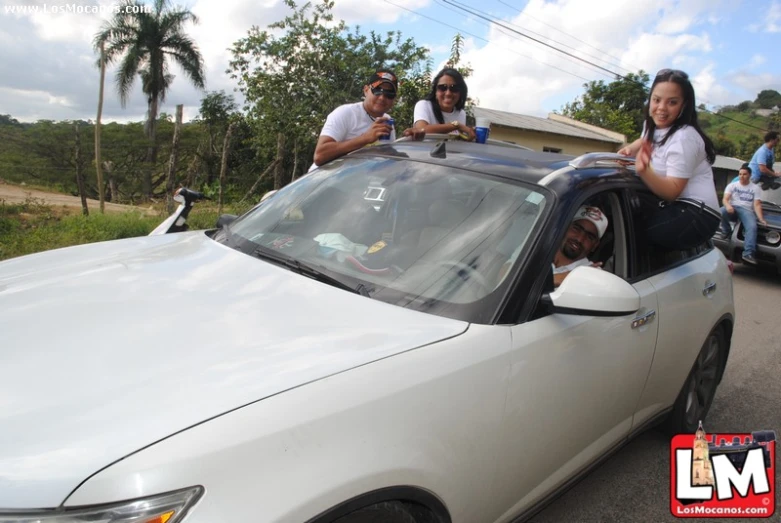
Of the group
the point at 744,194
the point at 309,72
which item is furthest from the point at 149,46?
the point at 744,194

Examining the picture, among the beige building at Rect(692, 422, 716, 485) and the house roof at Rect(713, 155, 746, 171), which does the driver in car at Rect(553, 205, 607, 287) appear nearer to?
the beige building at Rect(692, 422, 716, 485)

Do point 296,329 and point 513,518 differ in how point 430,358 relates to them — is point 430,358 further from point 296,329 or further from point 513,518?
point 513,518

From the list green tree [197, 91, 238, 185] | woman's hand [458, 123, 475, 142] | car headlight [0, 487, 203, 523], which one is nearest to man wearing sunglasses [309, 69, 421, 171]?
woman's hand [458, 123, 475, 142]

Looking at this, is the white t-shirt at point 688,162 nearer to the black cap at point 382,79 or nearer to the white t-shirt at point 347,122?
the white t-shirt at point 347,122

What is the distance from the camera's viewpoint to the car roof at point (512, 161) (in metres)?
2.35

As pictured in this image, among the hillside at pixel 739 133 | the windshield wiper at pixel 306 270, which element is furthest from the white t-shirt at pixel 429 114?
the hillside at pixel 739 133

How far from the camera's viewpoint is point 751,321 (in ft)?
20.4

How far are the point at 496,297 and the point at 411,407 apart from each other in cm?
57

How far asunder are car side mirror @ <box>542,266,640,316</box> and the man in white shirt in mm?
7917

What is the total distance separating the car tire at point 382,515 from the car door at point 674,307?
5.25ft

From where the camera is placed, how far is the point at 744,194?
8.62 m

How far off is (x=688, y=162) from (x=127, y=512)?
9.49ft

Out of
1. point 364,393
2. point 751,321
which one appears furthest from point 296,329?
point 751,321

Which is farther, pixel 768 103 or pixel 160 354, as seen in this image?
pixel 768 103
